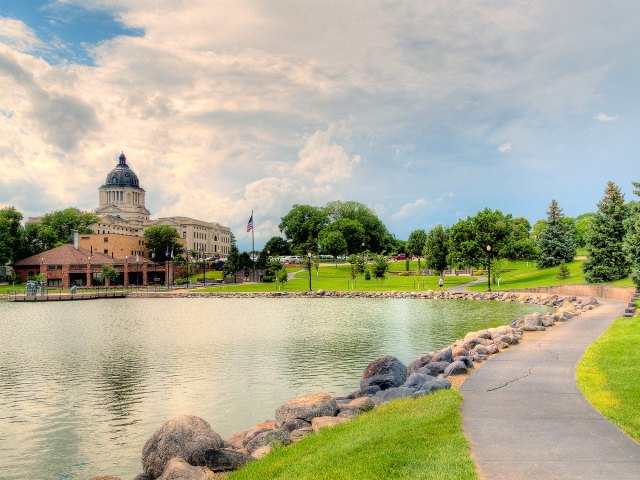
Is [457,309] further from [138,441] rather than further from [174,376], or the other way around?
[138,441]

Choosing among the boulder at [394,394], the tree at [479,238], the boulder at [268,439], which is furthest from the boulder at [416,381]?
the tree at [479,238]

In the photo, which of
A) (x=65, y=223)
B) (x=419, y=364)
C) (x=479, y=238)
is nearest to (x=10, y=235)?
(x=65, y=223)

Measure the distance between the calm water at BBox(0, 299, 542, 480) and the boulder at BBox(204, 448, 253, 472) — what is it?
8.54 ft

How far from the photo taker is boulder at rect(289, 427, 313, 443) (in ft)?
35.3

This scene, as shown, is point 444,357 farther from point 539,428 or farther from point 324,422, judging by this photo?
point 539,428

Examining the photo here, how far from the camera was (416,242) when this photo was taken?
12688 cm

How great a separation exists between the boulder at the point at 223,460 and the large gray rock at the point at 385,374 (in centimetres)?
613

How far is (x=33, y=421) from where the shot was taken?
1533cm

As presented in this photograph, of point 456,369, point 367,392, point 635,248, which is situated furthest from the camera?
point 635,248

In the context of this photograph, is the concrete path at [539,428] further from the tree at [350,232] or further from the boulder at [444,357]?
the tree at [350,232]

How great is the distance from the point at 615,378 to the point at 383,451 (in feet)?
25.6

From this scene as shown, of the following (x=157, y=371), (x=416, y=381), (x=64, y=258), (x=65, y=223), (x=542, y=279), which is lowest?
(x=157, y=371)

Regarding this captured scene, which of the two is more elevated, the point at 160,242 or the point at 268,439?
the point at 160,242

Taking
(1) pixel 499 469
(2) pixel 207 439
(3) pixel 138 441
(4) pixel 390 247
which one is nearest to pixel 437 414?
(1) pixel 499 469
